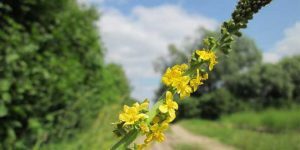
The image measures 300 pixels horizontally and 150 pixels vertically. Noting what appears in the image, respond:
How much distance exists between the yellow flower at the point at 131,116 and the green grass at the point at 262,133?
8145mm

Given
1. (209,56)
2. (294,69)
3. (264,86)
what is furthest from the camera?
(264,86)

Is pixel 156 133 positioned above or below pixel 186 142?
below

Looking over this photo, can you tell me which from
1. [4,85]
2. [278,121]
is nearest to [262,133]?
[278,121]

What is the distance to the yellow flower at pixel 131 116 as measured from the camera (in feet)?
3.81

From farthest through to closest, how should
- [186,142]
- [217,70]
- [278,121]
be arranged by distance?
[217,70]
[278,121]
[186,142]

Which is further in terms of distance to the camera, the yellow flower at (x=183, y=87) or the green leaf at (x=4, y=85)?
the green leaf at (x=4, y=85)

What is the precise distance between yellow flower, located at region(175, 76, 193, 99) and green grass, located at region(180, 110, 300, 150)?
8101 millimetres

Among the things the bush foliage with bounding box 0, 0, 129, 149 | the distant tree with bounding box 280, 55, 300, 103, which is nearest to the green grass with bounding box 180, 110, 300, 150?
the bush foliage with bounding box 0, 0, 129, 149

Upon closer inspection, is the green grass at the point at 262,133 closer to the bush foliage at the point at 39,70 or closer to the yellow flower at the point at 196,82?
the bush foliage at the point at 39,70

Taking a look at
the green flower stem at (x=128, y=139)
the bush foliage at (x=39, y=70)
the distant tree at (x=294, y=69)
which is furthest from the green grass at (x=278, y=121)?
the green flower stem at (x=128, y=139)

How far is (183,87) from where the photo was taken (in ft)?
A: 3.95

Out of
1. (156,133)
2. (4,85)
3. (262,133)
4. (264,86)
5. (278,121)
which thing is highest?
(264,86)

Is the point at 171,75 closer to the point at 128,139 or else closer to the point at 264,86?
the point at 128,139

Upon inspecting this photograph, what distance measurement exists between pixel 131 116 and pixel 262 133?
13863 millimetres
